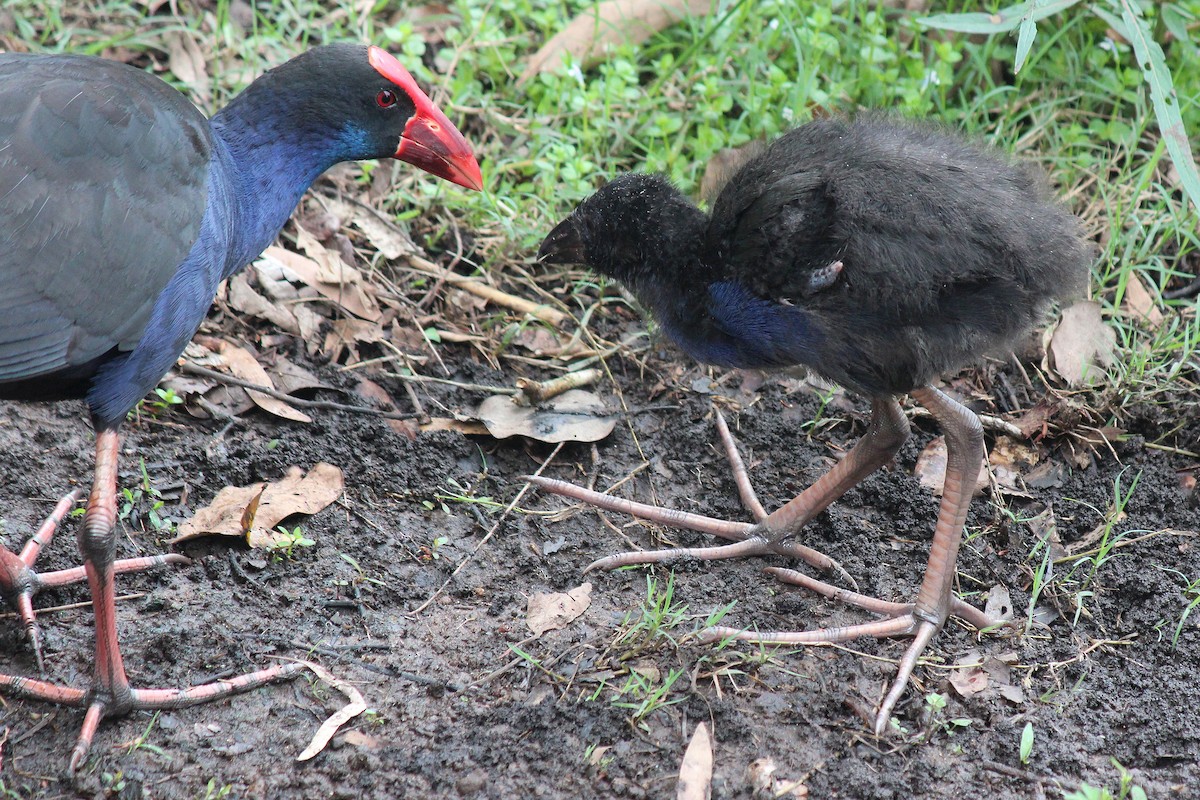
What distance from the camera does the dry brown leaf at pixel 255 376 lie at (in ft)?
12.5

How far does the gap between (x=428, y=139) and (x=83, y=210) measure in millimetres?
1126

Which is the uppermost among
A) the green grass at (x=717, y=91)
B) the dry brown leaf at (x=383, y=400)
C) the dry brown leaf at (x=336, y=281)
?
the green grass at (x=717, y=91)

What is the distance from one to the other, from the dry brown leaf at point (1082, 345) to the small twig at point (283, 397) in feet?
7.27

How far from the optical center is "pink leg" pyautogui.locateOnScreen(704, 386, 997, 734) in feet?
10.2

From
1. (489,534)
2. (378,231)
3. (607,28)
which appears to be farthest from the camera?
(607,28)

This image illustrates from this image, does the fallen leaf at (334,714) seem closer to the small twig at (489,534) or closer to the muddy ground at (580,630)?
the muddy ground at (580,630)

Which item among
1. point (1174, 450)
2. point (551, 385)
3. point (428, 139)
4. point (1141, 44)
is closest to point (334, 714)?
point (551, 385)

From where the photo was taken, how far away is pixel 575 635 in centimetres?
312

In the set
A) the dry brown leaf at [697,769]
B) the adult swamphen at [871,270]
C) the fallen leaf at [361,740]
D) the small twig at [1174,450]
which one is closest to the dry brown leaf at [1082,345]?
Answer: the small twig at [1174,450]

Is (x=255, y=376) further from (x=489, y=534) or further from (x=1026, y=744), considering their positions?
(x=1026, y=744)

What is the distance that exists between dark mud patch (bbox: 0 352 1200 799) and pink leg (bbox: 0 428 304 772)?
0.04 m

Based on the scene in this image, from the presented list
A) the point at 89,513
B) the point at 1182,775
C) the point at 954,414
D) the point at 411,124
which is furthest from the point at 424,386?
the point at 1182,775

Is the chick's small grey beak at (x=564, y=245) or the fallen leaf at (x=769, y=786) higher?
the chick's small grey beak at (x=564, y=245)

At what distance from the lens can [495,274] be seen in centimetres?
447
